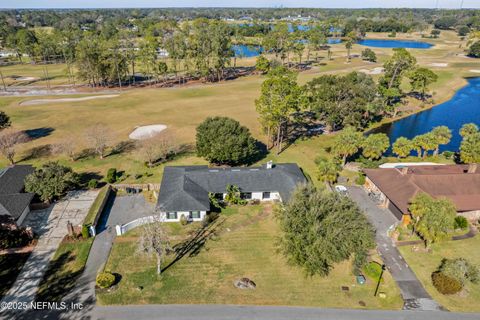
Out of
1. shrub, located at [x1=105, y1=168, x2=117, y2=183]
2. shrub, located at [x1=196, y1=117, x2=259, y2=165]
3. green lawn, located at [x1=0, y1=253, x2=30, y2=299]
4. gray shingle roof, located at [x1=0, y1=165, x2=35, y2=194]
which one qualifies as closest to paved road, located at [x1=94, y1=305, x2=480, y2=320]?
green lawn, located at [x1=0, y1=253, x2=30, y2=299]

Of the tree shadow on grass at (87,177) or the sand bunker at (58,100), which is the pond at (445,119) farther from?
the sand bunker at (58,100)

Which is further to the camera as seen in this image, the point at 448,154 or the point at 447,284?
the point at 448,154

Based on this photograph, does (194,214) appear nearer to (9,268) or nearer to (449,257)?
(9,268)

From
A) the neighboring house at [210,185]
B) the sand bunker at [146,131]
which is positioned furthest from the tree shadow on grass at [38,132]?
the neighboring house at [210,185]

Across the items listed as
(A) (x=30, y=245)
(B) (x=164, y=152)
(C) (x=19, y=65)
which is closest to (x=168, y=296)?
(A) (x=30, y=245)

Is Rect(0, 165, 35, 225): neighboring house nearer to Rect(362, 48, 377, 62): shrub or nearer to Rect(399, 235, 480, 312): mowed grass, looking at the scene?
Rect(399, 235, 480, 312): mowed grass

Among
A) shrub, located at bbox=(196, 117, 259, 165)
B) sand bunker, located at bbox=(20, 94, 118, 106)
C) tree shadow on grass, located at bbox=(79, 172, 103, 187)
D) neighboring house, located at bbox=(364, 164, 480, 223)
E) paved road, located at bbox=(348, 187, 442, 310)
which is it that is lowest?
paved road, located at bbox=(348, 187, 442, 310)

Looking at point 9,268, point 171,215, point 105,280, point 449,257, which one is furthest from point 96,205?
point 449,257
